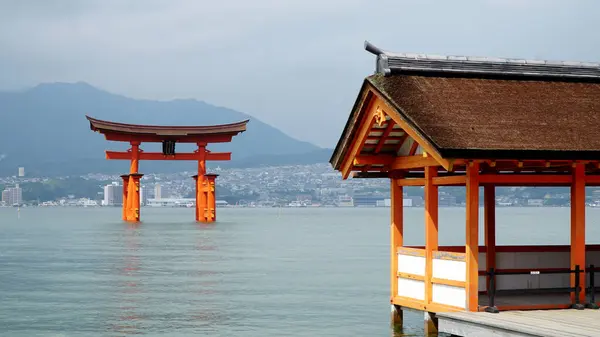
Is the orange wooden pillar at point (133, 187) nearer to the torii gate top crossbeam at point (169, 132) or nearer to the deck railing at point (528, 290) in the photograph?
the torii gate top crossbeam at point (169, 132)

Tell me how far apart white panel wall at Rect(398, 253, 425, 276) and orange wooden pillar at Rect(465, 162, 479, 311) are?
1478mm

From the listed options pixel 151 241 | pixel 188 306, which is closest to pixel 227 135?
pixel 151 241

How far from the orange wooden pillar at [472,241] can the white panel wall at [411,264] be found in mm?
1478

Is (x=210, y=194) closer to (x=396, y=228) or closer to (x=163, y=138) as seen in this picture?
(x=163, y=138)

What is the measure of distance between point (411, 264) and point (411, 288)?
0.39m

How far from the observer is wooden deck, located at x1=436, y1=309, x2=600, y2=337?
12.6 metres

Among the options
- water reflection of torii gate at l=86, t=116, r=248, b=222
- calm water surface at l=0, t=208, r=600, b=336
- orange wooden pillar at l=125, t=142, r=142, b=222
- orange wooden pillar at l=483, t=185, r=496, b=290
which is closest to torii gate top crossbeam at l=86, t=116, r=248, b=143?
water reflection of torii gate at l=86, t=116, r=248, b=222

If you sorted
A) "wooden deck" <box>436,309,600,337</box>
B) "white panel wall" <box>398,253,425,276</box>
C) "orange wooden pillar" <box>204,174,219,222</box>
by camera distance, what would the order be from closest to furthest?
"wooden deck" <box>436,309,600,337</box>
"white panel wall" <box>398,253,425,276</box>
"orange wooden pillar" <box>204,174,219,222</box>

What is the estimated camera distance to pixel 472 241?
14727 millimetres

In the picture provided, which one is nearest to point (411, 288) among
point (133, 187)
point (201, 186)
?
point (133, 187)

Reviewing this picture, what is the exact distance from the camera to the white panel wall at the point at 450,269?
15.0m

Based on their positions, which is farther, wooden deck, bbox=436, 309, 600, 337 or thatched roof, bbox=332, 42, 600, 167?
thatched roof, bbox=332, 42, 600, 167

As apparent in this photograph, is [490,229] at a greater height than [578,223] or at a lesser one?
lesser

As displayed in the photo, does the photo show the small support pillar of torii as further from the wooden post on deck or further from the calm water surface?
the wooden post on deck
